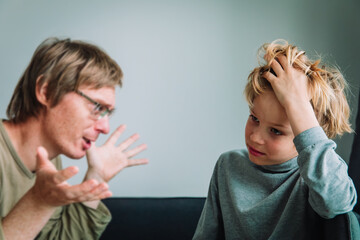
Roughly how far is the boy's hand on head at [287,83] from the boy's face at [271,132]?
0.05 m

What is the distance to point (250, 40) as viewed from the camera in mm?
2156

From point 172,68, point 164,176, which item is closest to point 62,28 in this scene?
point 172,68

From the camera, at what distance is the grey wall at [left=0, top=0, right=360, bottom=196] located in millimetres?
2107

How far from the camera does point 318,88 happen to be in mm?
1271

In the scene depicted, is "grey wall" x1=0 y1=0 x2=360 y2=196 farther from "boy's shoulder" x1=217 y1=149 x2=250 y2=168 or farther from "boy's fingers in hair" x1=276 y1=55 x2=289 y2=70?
"boy's fingers in hair" x1=276 y1=55 x2=289 y2=70

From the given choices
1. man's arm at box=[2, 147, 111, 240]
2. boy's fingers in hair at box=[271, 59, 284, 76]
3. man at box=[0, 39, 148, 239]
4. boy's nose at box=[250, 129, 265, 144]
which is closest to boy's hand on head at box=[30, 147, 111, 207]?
man's arm at box=[2, 147, 111, 240]

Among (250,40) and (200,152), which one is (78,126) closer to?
(200,152)

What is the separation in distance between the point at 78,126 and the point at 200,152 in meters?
1.05

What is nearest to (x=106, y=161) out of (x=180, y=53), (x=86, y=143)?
(x=86, y=143)

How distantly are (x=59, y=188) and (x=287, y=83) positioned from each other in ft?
2.32

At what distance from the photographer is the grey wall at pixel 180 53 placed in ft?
6.91

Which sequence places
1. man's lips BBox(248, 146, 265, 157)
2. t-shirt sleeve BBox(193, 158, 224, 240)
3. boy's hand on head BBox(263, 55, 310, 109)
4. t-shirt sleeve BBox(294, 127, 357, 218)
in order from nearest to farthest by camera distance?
t-shirt sleeve BBox(294, 127, 357, 218), boy's hand on head BBox(263, 55, 310, 109), man's lips BBox(248, 146, 265, 157), t-shirt sleeve BBox(193, 158, 224, 240)

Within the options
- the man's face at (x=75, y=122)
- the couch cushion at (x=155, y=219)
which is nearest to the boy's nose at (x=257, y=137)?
the man's face at (x=75, y=122)

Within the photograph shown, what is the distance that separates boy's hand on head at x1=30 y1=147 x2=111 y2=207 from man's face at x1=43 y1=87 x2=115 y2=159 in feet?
0.88
